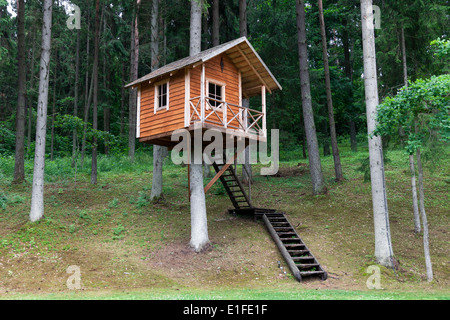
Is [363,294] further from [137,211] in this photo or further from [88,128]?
[88,128]

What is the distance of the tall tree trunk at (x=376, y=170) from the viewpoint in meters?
10.7

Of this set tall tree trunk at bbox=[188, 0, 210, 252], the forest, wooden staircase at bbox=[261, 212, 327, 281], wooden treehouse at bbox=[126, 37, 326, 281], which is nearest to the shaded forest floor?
the forest

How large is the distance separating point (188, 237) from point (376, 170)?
710 cm

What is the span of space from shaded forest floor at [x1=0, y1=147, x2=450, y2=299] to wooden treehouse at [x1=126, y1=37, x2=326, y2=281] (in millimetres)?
536

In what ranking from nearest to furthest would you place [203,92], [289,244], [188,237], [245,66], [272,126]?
[203,92] < [289,244] < [188,237] < [245,66] < [272,126]

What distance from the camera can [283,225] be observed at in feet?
44.9

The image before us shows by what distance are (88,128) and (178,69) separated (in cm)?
865

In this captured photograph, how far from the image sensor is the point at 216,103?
42.9 ft

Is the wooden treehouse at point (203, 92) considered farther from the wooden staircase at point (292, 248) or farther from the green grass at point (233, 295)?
the green grass at point (233, 295)

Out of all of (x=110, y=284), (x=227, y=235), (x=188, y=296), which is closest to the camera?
(x=188, y=296)

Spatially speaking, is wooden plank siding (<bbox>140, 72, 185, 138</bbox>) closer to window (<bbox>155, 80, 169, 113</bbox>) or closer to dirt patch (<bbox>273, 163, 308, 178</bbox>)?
window (<bbox>155, 80, 169, 113</bbox>)

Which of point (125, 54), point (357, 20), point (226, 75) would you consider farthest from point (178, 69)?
point (357, 20)

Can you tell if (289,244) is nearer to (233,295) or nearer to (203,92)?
(233,295)

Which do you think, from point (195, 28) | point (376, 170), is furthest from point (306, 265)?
point (195, 28)
